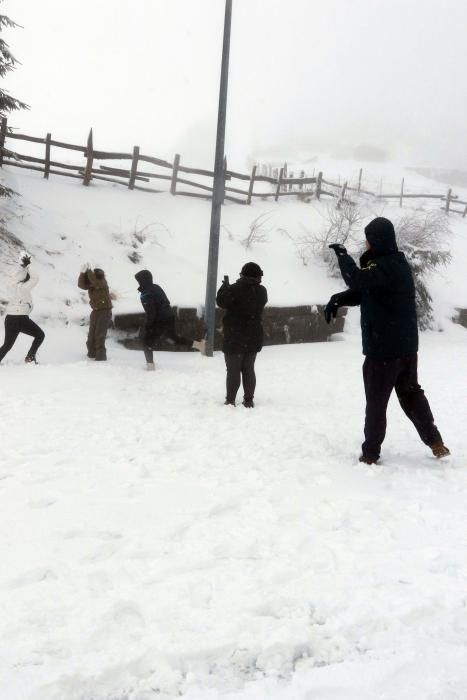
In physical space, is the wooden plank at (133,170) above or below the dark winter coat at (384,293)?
above

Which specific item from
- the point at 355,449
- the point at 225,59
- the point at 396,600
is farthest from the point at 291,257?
the point at 396,600

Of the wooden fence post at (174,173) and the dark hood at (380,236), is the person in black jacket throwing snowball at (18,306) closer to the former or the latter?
the dark hood at (380,236)

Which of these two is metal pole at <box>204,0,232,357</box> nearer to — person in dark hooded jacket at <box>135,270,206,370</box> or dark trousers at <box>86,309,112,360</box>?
person in dark hooded jacket at <box>135,270,206,370</box>

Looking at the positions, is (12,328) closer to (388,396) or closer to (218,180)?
(218,180)

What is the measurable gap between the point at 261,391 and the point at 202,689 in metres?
6.63

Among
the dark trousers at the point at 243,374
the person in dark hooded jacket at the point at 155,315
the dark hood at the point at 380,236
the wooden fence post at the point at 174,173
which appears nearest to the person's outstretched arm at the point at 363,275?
the dark hood at the point at 380,236

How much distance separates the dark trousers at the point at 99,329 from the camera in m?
10.0

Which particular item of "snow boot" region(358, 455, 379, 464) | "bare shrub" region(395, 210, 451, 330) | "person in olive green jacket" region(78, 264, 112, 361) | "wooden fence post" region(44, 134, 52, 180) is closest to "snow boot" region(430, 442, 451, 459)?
"snow boot" region(358, 455, 379, 464)

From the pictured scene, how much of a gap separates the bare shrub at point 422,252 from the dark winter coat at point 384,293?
A: 14.5 meters

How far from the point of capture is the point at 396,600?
8.40ft

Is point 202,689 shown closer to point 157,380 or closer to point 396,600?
point 396,600

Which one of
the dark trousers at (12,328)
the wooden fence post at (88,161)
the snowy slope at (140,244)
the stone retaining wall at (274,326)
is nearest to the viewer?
the dark trousers at (12,328)

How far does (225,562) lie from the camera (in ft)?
9.66

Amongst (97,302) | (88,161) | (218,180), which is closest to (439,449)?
(97,302)
